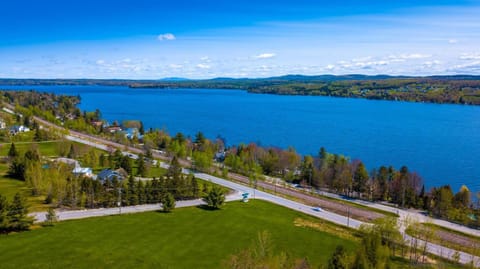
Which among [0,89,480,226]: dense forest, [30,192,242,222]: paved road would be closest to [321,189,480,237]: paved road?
[0,89,480,226]: dense forest

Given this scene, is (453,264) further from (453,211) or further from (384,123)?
(384,123)

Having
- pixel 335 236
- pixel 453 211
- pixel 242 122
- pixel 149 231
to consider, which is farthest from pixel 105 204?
pixel 242 122

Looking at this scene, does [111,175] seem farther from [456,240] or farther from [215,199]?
[456,240]

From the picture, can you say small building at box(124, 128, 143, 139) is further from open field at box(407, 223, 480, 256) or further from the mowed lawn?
open field at box(407, 223, 480, 256)

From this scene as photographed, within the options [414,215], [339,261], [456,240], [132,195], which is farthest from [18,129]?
[456,240]

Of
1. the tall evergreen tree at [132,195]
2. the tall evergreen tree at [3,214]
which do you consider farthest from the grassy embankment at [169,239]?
the tall evergreen tree at [132,195]

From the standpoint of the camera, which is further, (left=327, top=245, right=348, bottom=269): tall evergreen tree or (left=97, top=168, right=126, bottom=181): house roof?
(left=97, top=168, right=126, bottom=181): house roof

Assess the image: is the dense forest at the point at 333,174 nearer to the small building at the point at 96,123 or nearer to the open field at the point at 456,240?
the open field at the point at 456,240
